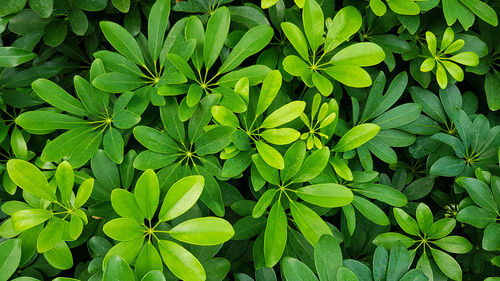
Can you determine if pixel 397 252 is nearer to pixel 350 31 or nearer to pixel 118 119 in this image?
pixel 350 31

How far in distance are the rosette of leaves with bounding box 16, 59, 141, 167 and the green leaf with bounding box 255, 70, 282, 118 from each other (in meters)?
0.32

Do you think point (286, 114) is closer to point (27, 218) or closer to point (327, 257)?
point (327, 257)

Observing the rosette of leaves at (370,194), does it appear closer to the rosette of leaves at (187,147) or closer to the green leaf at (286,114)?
the green leaf at (286,114)

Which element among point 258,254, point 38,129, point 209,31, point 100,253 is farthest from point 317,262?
point 38,129

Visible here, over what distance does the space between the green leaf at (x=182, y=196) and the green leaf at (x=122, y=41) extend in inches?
15.9

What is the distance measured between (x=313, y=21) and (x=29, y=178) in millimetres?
824

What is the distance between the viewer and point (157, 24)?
3.77 ft

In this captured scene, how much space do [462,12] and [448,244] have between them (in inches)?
26.9

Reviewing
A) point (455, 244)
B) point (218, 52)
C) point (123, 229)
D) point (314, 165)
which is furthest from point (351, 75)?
point (123, 229)

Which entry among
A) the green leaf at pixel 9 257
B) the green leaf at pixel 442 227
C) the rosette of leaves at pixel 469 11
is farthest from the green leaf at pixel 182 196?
the rosette of leaves at pixel 469 11

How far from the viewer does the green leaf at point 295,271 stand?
964mm

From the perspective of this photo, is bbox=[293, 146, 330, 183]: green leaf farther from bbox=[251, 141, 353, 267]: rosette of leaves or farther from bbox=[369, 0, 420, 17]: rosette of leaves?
bbox=[369, 0, 420, 17]: rosette of leaves

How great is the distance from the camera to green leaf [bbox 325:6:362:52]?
1.11m

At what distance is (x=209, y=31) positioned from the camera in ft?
3.62
